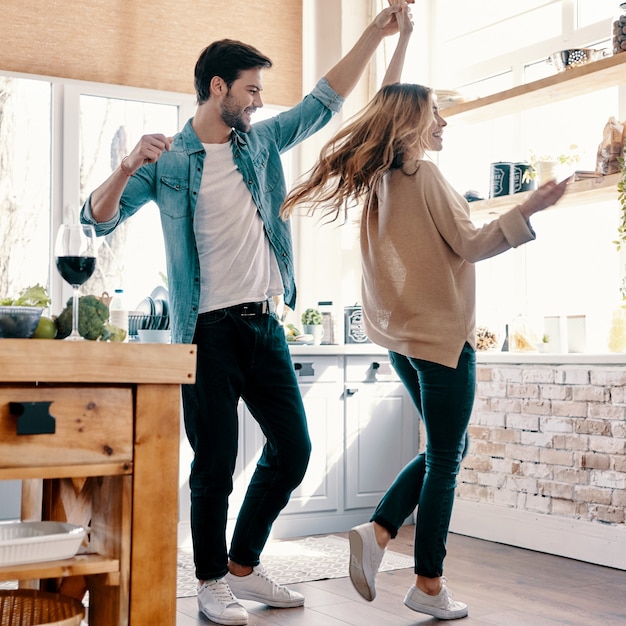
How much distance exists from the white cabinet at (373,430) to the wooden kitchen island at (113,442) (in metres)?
2.57

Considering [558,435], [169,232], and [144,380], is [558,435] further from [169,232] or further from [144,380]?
[144,380]

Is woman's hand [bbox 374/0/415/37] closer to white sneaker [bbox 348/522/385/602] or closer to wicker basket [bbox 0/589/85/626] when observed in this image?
white sneaker [bbox 348/522/385/602]

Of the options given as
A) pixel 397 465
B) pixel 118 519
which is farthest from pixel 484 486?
pixel 118 519

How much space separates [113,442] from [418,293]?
1.12m

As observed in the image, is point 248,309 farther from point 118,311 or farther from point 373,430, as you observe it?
point 373,430

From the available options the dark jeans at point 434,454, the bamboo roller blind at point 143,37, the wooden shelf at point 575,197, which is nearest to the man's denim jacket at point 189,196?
the dark jeans at point 434,454

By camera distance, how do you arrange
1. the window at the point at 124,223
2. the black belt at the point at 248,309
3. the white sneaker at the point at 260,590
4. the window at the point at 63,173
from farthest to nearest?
the window at the point at 124,223, the window at the point at 63,173, the white sneaker at the point at 260,590, the black belt at the point at 248,309

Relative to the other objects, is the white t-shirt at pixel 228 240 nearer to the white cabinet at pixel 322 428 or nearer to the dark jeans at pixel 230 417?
the dark jeans at pixel 230 417

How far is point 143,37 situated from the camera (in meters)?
4.60

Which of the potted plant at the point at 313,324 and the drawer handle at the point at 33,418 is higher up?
the potted plant at the point at 313,324

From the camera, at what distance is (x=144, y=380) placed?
1610 mm

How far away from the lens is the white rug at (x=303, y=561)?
320 centimetres

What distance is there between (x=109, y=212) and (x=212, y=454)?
2.36 ft

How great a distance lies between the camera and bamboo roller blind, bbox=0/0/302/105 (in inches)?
171
